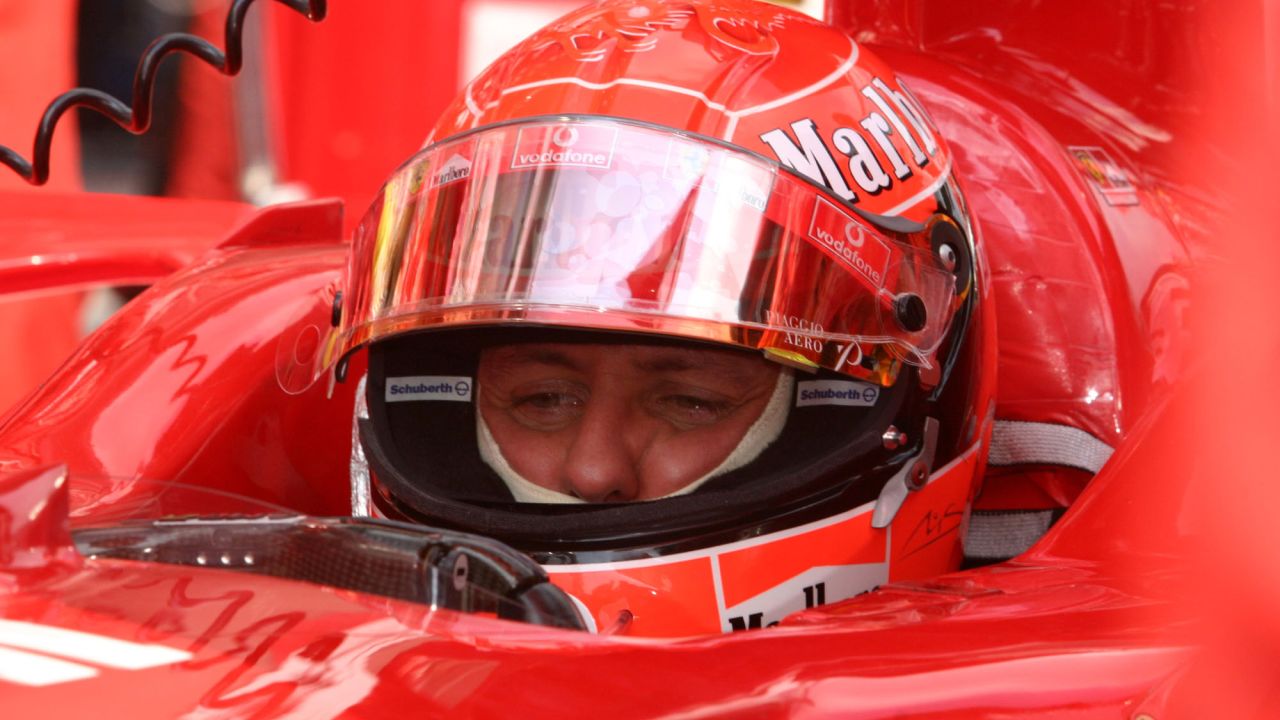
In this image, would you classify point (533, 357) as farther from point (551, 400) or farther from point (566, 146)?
point (566, 146)

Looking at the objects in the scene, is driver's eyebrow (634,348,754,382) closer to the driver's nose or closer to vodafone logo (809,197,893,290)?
the driver's nose

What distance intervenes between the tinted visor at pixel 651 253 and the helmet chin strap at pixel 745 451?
13 centimetres

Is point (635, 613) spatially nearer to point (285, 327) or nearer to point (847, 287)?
point (847, 287)

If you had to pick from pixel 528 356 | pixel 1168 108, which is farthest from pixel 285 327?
pixel 1168 108

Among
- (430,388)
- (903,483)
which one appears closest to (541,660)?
(903,483)

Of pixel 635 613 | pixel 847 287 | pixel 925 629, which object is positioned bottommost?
→ pixel 635 613

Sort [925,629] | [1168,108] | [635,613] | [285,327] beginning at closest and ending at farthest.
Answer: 1. [925,629]
2. [635,613]
3. [285,327]
4. [1168,108]

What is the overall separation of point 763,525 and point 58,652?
61cm

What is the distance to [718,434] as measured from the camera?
4.23 feet

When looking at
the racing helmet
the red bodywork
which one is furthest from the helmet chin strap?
the red bodywork

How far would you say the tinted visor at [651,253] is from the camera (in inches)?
44.6

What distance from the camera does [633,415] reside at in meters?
1.29

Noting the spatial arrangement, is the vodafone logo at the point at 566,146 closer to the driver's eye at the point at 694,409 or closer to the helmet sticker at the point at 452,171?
the helmet sticker at the point at 452,171

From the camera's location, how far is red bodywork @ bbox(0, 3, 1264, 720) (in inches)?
26.1
